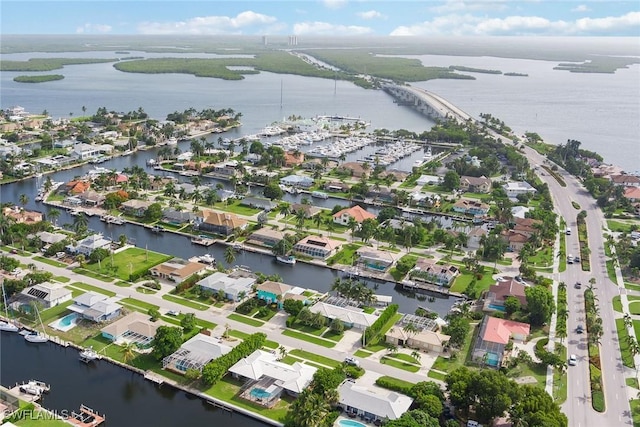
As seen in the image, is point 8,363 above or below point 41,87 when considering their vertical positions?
below

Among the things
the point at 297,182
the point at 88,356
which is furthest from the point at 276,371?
the point at 297,182

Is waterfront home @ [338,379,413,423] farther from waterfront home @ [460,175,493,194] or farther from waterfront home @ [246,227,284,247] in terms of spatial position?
waterfront home @ [460,175,493,194]

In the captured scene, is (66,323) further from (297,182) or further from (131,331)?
(297,182)

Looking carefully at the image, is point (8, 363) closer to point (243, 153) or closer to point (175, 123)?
point (243, 153)

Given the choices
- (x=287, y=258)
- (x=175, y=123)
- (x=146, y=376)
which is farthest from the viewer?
(x=175, y=123)

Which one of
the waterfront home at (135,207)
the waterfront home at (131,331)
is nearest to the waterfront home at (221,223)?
the waterfront home at (135,207)

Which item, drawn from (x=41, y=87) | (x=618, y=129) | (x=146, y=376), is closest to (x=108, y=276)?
(x=146, y=376)

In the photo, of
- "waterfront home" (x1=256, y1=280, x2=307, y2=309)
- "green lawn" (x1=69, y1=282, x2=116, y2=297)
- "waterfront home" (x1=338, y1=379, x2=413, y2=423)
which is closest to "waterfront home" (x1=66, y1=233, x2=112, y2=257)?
"green lawn" (x1=69, y1=282, x2=116, y2=297)
